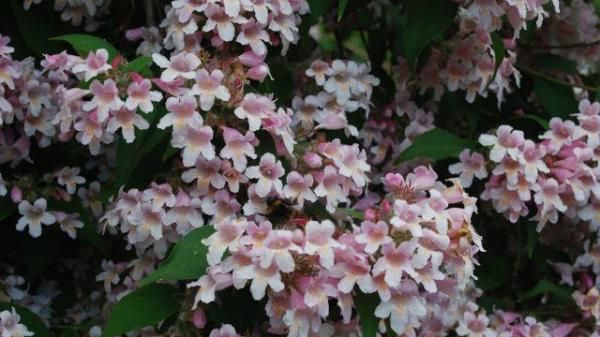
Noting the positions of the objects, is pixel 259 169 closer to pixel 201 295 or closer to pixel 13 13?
pixel 201 295

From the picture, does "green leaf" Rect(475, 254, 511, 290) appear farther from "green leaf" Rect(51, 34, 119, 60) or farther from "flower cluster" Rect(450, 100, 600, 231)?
"green leaf" Rect(51, 34, 119, 60)

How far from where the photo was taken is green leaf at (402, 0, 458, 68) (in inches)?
88.2

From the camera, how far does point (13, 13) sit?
2.49 meters

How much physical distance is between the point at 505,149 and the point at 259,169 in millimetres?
662

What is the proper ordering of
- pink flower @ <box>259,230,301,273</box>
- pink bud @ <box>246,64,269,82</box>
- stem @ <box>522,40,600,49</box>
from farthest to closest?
1. stem @ <box>522,40,600,49</box>
2. pink bud @ <box>246,64,269,82</box>
3. pink flower @ <box>259,230,301,273</box>

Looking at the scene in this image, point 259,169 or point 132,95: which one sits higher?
point 132,95

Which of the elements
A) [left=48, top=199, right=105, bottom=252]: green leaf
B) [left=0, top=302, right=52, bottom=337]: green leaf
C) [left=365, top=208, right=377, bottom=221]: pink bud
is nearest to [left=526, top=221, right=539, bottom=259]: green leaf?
[left=365, top=208, right=377, bottom=221]: pink bud

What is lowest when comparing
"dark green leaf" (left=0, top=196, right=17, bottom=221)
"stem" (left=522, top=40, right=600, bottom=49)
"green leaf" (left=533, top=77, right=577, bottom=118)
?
"green leaf" (left=533, top=77, right=577, bottom=118)

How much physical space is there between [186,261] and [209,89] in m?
0.35

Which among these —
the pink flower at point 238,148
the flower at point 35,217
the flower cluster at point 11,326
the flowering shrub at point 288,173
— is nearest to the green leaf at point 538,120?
the flowering shrub at point 288,173

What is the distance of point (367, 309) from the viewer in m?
1.74

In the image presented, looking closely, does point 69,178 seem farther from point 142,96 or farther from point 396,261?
point 396,261

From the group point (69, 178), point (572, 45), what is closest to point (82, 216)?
point (69, 178)

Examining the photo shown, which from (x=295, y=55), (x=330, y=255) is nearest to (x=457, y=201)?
(x=330, y=255)
